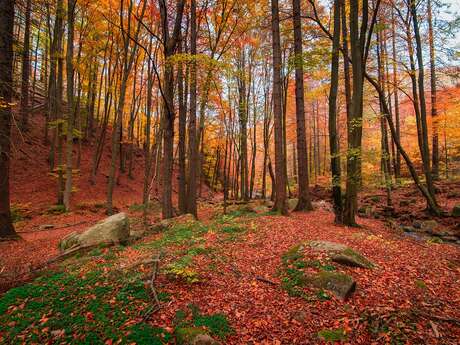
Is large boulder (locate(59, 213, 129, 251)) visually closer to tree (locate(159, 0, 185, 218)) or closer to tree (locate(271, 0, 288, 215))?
tree (locate(159, 0, 185, 218))

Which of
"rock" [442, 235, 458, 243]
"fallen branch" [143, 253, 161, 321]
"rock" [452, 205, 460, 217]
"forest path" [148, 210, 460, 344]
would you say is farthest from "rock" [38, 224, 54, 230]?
"rock" [452, 205, 460, 217]

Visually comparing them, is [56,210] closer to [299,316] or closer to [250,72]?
[299,316]

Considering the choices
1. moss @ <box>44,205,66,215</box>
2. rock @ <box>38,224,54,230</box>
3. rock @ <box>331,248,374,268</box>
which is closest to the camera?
rock @ <box>331,248,374,268</box>

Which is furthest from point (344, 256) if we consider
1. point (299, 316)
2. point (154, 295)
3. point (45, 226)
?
point (45, 226)

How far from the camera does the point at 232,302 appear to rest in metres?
3.87

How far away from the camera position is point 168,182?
10742 millimetres

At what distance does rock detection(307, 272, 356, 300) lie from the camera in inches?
149

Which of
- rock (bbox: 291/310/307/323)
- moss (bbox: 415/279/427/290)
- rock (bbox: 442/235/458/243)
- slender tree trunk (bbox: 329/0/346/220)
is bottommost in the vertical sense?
rock (bbox: 442/235/458/243)

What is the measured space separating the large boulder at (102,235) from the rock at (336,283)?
551 centimetres

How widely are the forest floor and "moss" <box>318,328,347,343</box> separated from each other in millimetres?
16

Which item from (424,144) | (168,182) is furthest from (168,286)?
(424,144)

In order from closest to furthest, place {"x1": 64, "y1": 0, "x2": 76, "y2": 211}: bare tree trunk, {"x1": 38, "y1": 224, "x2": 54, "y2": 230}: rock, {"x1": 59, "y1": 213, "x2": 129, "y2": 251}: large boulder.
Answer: {"x1": 59, "y1": 213, "x2": 129, "y2": 251}: large boulder
{"x1": 38, "y1": 224, "x2": 54, "y2": 230}: rock
{"x1": 64, "y1": 0, "x2": 76, "y2": 211}: bare tree trunk

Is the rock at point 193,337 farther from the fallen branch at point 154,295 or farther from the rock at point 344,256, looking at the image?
the rock at point 344,256

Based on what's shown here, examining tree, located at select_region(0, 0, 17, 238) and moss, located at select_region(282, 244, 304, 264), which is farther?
tree, located at select_region(0, 0, 17, 238)
